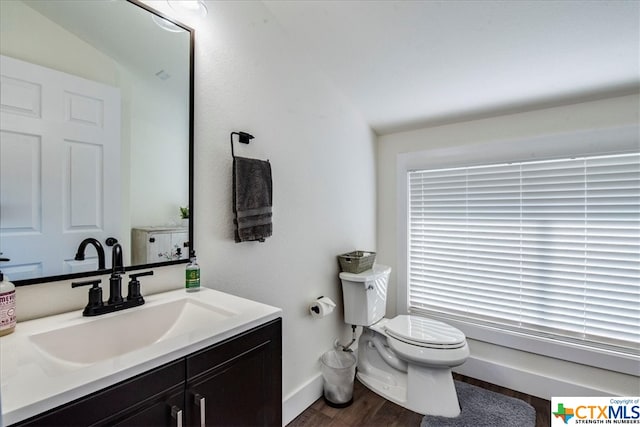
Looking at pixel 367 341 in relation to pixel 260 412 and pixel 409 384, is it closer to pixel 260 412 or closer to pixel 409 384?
pixel 409 384

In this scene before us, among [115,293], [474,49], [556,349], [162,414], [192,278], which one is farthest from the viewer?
[556,349]

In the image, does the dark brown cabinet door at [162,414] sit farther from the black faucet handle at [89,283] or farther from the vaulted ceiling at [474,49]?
the vaulted ceiling at [474,49]

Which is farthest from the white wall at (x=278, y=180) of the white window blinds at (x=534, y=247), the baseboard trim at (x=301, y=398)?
the white window blinds at (x=534, y=247)

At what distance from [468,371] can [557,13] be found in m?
2.27

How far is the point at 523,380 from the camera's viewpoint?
208cm

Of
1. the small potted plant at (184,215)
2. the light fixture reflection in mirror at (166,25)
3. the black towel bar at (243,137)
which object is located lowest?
the small potted plant at (184,215)

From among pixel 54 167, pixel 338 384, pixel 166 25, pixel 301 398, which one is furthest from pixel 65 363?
pixel 338 384

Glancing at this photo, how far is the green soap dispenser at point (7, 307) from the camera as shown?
806 mm

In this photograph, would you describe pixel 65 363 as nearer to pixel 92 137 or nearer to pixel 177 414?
pixel 177 414

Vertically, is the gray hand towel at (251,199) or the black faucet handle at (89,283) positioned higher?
the gray hand towel at (251,199)

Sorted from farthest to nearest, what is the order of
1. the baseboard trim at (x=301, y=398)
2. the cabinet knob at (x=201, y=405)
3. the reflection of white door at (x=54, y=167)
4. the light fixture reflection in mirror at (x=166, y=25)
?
the baseboard trim at (x=301, y=398) → the light fixture reflection in mirror at (x=166, y=25) → the reflection of white door at (x=54, y=167) → the cabinet knob at (x=201, y=405)

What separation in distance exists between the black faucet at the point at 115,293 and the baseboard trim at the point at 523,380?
229cm

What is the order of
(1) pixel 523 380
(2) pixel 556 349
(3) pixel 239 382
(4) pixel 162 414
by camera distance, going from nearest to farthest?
(4) pixel 162 414 → (3) pixel 239 382 → (2) pixel 556 349 → (1) pixel 523 380

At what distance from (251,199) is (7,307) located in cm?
89
